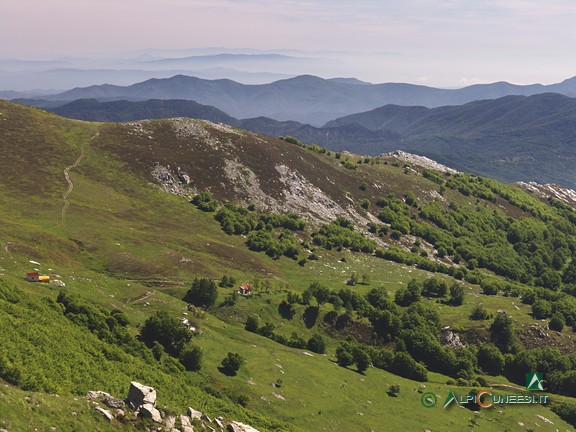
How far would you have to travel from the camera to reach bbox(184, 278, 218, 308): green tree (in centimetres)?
9138

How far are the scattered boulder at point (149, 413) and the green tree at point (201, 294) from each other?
55.0 m

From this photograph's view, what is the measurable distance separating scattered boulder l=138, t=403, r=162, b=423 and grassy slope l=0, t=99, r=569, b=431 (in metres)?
3.39

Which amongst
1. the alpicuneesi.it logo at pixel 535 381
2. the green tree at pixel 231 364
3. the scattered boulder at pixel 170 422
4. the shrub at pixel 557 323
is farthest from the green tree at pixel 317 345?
the shrub at pixel 557 323

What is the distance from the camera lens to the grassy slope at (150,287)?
157 feet

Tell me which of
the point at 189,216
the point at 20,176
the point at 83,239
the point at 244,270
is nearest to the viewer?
the point at 83,239

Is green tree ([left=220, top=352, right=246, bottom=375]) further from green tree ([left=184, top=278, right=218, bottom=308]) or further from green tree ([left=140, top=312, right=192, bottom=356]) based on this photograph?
green tree ([left=184, top=278, right=218, bottom=308])

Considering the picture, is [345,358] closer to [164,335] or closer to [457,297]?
[164,335]

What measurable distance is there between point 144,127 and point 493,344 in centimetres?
15400

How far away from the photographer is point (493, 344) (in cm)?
11519

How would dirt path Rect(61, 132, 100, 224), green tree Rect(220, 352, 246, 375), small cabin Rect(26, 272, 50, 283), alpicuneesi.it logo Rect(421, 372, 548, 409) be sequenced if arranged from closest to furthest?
green tree Rect(220, 352, 246, 375), small cabin Rect(26, 272, 50, 283), alpicuneesi.it logo Rect(421, 372, 548, 409), dirt path Rect(61, 132, 100, 224)

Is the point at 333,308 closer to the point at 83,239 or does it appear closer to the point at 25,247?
the point at 83,239

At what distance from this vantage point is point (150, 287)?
3553 inches

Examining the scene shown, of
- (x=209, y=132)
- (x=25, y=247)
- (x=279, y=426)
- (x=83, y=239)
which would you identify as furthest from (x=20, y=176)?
(x=279, y=426)

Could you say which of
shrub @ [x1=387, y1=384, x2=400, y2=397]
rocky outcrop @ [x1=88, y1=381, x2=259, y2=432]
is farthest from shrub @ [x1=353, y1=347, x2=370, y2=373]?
rocky outcrop @ [x1=88, y1=381, x2=259, y2=432]
